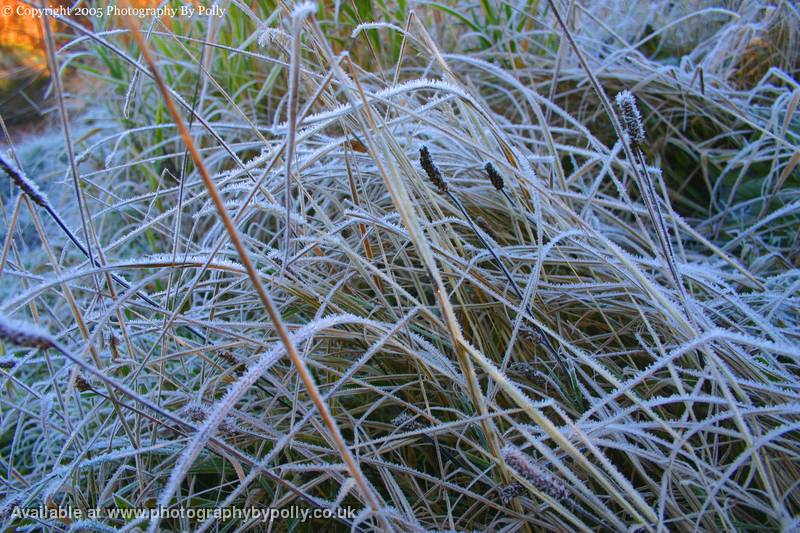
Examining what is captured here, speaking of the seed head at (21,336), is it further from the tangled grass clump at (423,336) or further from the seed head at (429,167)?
the seed head at (429,167)

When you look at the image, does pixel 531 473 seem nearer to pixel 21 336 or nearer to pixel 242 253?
pixel 242 253

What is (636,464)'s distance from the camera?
2.35 ft

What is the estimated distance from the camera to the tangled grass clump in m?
0.65

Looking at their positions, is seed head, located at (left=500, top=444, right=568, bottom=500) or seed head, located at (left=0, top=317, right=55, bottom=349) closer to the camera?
seed head, located at (left=0, top=317, right=55, bottom=349)

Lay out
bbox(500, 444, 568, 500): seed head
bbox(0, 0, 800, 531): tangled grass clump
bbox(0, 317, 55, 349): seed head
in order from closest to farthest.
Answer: bbox(0, 317, 55, 349): seed head
bbox(500, 444, 568, 500): seed head
bbox(0, 0, 800, 531): tangled grass clump

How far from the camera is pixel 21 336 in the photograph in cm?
44

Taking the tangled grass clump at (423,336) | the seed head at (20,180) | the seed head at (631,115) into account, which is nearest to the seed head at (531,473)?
the tangled grass clump at (423,336)

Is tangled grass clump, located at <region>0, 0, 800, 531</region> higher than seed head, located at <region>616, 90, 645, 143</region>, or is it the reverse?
seed head, located at <region>616, 90, 645, 143</region>

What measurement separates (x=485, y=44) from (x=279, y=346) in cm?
150

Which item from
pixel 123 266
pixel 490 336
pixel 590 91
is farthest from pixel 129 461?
pixel 590 91

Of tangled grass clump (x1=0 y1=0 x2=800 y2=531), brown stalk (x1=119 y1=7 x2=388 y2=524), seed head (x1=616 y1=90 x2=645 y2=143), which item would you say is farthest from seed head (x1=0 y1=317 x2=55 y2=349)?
seed head (x1=616 y1=90 x2=645 y2=143)

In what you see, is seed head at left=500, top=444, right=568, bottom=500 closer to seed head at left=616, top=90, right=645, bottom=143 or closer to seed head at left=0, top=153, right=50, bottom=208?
seed head at left=616, top=90, right=645, bottom=143

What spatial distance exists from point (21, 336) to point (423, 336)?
2.03 ft

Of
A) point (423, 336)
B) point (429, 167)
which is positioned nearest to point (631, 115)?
point (429, 167)
